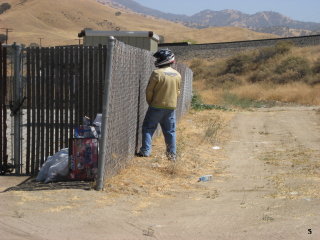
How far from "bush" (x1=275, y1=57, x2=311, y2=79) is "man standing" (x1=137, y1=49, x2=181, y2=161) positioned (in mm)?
42945

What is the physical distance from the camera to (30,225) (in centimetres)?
615

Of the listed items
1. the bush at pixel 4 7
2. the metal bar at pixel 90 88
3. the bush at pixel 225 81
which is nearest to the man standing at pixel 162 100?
the metal bar at pixel 90 88

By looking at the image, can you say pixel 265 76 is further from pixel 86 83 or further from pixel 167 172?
pixel 86 83

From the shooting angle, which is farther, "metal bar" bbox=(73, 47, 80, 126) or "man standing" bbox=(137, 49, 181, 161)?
"man standing" bbox=(137, 49, 181, 161)

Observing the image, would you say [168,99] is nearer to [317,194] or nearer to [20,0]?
[317,194]

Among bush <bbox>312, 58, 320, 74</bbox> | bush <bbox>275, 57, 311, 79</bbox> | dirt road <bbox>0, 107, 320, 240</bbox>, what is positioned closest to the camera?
→ dirt road <bbox>0, 107, 320, 240</bbox>

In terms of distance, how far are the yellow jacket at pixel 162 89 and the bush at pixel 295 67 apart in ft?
141

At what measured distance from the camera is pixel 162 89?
9867mm

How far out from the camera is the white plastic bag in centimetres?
852

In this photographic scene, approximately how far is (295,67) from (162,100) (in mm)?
45246

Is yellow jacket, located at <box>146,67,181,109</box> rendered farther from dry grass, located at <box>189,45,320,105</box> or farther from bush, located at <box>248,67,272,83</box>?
bush, located at <box>248,67,272,83</box>

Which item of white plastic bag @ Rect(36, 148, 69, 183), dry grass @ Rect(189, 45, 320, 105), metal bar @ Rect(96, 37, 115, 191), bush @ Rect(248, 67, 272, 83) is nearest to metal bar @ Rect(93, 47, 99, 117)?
white plastic bag @ Rect(36, 148, 69, 183)

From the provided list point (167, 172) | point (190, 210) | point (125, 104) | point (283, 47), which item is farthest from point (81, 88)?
point (283, 47)

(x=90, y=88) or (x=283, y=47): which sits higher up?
(x=90, y=88)
